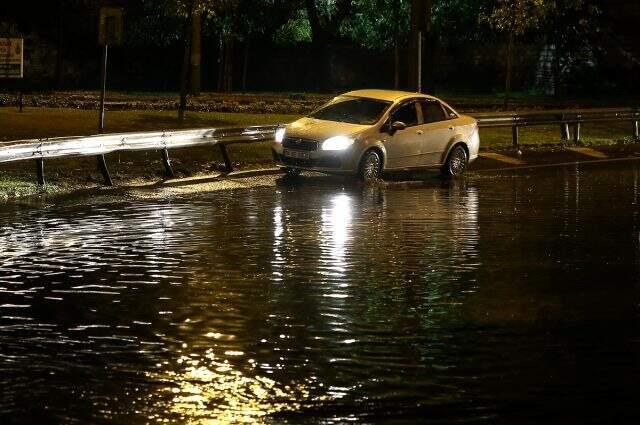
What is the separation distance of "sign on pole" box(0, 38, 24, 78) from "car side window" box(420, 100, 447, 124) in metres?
10.6

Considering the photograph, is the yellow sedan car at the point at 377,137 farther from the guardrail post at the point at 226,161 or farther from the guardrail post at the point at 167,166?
the guardrail post at the point at 167,166

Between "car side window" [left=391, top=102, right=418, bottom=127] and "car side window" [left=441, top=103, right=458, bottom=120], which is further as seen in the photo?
"car side window" [left=441, top=103, right=458, bottom=120]

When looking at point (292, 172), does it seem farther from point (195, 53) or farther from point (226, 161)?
point (195, 53)

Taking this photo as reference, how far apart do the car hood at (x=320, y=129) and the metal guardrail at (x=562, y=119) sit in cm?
795

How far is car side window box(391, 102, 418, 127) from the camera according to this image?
2347 centimetres

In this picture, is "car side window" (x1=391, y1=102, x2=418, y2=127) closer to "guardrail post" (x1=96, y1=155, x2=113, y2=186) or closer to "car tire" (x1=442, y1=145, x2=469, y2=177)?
"car tire" (x1=442, y1=145, x2=469, y2=177)

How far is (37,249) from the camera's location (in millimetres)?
14383

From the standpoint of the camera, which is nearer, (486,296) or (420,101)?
(486,296)

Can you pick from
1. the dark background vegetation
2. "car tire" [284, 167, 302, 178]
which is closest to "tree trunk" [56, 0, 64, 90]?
the dark background vegetation

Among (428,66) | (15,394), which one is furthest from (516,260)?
(428,66)

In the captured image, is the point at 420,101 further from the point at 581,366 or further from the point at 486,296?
the point at 581,366

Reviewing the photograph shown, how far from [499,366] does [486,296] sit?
2.81 metres

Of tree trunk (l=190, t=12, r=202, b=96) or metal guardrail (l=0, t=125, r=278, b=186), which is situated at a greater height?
tree trunk (l=190, t=12, r=202, b=96)

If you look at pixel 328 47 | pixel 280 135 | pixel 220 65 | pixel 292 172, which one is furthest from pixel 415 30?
pixel 328 47
